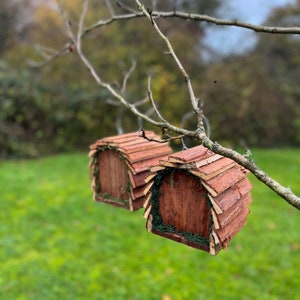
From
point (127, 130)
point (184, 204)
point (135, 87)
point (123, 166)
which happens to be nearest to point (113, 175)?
point (123, 166)

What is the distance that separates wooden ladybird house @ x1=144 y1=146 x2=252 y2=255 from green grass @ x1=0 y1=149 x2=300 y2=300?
255 centimetres

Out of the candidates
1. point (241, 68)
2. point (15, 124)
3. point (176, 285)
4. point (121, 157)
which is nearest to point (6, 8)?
point (15, 124)

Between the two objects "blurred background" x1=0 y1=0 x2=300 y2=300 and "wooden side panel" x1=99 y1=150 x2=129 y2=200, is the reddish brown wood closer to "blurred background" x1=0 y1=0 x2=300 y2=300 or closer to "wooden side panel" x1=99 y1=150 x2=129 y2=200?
"blurred background" x1=0 y1=0 x2=300 y2=300

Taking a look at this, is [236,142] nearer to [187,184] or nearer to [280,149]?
[280,149]

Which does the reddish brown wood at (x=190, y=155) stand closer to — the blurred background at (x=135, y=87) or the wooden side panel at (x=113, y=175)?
the wooden side panel at (x=113, y=175)

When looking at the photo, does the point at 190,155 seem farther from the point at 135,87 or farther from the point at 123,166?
the point at 135,87

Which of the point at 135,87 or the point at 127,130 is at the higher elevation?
the point at 135,87

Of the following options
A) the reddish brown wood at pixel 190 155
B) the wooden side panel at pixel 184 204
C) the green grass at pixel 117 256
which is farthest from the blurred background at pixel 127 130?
the wooden side panel at pixel 184 204

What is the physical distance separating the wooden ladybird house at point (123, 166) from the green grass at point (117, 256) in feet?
7.66

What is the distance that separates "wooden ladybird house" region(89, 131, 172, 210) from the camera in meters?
1.20

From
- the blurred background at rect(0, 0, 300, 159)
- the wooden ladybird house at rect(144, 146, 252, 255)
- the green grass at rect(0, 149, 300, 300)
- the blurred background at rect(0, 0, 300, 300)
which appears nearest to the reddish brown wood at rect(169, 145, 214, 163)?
the wooden ladybird house at rect(144, 146, 252, 255)

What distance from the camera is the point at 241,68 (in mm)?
9219

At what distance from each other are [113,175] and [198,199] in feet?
1.36

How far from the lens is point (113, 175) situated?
134 centimetres
